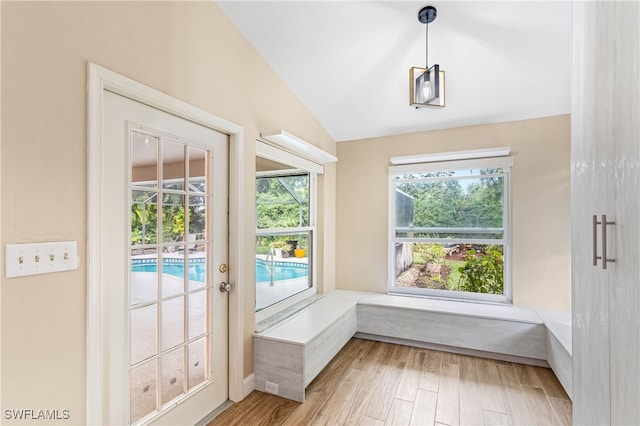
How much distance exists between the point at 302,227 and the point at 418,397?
75.6 inches

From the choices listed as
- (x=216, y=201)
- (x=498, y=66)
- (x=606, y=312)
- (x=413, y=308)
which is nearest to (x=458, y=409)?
(x=413, y=308)

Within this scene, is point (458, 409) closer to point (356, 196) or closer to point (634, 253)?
point (634, 253)

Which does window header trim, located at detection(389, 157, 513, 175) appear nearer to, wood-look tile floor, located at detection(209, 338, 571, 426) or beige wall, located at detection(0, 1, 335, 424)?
wood-look tile floor, located at detection(209, 338, 571, 426)

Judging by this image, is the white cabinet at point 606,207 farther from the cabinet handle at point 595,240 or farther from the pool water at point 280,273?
the pool water at point 280,273

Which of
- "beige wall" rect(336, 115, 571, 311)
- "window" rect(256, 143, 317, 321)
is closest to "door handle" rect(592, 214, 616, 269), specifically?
"window" rect(256, 143, 317, 321)

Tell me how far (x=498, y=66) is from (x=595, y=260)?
206cm

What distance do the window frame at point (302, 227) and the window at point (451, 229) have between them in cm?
94

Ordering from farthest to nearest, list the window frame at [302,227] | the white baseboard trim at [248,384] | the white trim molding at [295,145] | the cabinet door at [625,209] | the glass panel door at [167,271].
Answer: the window frame at [302,227]
the white trim molding at [295,145]
the white baseboard trim at [248,384]
the glass panel door at [167,271]
the cabinet door at [625,209]

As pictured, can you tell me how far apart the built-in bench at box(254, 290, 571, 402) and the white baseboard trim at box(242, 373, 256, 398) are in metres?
0.03

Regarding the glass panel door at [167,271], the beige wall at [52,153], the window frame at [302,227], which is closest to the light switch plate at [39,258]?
the beige wall at [52,153]

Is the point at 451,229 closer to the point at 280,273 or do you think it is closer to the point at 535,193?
the point at 535,193

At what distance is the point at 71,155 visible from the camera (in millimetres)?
1249

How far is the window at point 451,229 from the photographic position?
3.22m

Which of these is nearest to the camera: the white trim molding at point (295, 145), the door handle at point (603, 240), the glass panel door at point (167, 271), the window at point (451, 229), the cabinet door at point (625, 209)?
the cabinet door at point (625, 209)
